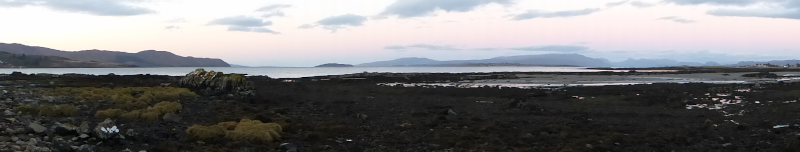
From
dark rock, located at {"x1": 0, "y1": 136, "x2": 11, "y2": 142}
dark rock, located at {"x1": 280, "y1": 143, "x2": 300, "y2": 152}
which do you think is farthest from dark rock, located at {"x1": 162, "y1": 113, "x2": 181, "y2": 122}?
dark rock, located at {"x1": 280, "y1": 143, "x2": 300, "y2": 152}

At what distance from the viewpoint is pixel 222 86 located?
25812mm

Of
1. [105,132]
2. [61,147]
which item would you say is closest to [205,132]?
[105,132]

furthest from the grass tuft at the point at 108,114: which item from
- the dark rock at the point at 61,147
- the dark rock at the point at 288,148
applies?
the dark rock at the point at 288,148

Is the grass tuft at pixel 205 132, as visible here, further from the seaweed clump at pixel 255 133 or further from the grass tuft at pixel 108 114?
the grass tuft at pixel 108 114

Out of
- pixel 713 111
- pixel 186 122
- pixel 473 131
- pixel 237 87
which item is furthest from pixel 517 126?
pixel 237 87

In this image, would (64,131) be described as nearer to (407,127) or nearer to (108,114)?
(108,114)

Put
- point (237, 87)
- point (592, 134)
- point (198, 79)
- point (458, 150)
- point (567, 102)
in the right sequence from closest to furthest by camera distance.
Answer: point (458, 150) → point (592, 134) → point (567, 102) → point (237, 87) → point (198, 79)

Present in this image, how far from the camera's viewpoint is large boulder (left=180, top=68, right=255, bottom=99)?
25000 millimetres

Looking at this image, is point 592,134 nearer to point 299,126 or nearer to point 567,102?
point 299,126

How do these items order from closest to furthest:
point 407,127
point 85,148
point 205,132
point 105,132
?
point 85,148, point 105,132, point 205,132, point 407,127

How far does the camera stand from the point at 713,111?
17188 mm

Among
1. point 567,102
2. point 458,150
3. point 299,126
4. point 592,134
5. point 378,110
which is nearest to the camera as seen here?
point 458,150

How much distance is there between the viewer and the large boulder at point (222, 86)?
25000mm

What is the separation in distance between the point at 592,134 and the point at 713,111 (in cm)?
788
